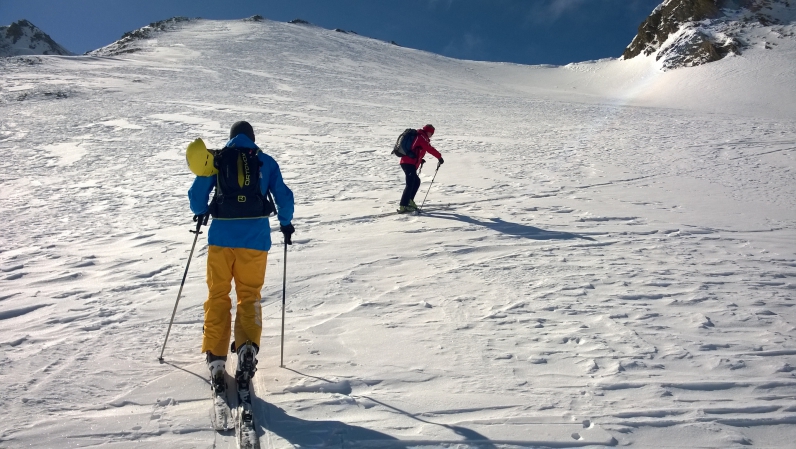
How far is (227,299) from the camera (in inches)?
139

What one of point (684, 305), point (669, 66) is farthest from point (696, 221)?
point (669, 66)

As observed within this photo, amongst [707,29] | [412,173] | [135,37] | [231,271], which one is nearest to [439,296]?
Result: [231,271]

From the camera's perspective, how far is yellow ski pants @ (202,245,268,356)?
3.44 m

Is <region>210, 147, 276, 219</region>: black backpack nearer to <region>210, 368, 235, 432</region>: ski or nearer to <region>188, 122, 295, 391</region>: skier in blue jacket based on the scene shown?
<region>188, 122, 295, 391</region>: skier in blue jacket

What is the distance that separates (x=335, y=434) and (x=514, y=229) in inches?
189

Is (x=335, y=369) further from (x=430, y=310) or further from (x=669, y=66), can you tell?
(x=669, y=66)

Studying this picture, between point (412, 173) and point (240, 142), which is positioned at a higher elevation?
point (240, 142)

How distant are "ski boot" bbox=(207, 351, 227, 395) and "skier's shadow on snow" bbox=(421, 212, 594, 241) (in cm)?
450

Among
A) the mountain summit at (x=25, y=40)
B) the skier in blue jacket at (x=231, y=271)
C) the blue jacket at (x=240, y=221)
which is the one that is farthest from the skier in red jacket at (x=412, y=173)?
the mountain summit at (x=25, y=40)

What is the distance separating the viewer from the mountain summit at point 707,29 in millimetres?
38562

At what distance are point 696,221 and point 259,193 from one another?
6456 millimetres

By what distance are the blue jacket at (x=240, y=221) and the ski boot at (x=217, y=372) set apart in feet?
2.44

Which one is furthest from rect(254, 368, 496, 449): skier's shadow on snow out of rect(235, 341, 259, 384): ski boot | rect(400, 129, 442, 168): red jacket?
rect(400, 129, 442, 168): red jacket

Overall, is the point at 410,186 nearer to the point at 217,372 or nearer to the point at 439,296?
the point at 439,296
